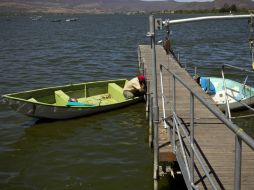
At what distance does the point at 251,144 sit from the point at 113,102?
13838 mm

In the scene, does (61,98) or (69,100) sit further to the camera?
(61,98)

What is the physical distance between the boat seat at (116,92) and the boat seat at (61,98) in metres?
2.58

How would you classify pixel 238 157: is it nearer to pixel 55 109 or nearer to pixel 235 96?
pixel 55 109

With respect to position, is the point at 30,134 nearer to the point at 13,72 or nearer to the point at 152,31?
the point at 152,31

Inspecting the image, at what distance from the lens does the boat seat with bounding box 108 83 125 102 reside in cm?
1767

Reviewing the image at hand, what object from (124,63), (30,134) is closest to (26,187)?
(30,134)

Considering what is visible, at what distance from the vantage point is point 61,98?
16.1 m

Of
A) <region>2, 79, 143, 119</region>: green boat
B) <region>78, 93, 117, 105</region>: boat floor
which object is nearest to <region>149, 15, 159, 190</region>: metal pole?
<region>2, 79, 143, 119</region>: green boat

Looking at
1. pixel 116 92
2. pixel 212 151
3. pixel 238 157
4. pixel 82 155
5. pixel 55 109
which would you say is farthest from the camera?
pixel 116 92

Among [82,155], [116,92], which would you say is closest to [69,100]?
[116,92]

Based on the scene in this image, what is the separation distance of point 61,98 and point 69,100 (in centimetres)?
44

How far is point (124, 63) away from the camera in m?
31.6

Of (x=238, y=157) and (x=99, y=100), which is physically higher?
(x=238, y=157)

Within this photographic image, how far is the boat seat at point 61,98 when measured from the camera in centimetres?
1599
